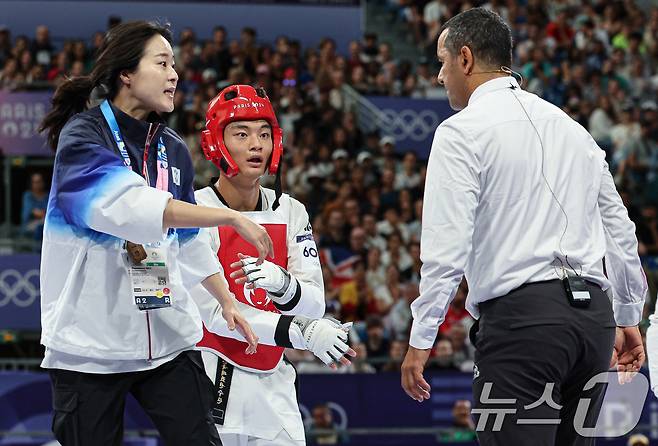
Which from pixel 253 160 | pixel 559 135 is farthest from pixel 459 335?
pixel 559 135

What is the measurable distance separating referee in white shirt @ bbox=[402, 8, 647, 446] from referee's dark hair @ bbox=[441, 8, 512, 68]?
0.02 metres

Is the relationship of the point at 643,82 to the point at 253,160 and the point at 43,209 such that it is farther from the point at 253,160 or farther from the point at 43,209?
the point at 253,160

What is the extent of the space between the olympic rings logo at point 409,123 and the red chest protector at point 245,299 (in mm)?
10399

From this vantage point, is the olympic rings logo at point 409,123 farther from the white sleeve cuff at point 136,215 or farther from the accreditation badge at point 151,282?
the white sleeve cuff at point 136,215

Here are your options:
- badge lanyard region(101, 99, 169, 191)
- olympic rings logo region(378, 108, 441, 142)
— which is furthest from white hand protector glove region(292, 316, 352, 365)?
olympic rings logo region(378, 108, 441, 142)

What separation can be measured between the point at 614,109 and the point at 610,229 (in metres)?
12.2

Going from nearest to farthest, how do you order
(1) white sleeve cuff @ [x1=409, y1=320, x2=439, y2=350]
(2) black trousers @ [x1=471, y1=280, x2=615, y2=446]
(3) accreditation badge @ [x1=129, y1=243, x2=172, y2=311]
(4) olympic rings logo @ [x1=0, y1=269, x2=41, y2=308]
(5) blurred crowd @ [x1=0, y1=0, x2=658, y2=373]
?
(2) black trousers @ [x1=471, y1=280, x2=615, y2=446], (1) white sleeve cuff @ [x1=409, y1=320, x2=439, y2=350], (3) accreditation badge @ [x1=129, y1=243, x2=172, y2=311], (4) olympic rings logo @ [x1=0, y1=269, x2=41, y2=308], (5) blurred crowd @ [x1=0, y1=0, x2=658, y2=373]

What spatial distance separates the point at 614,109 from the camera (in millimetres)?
15930

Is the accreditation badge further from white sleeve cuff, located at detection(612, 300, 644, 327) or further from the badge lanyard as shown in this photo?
white sleeve cuff, located at detection(612, 300, 644, 327)

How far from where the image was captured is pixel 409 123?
15.4 meters

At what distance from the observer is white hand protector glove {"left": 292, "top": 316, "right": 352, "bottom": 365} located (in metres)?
4.79

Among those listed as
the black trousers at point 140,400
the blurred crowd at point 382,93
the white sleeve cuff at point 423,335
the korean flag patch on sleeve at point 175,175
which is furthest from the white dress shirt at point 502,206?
the blurred crowd at point 382,93

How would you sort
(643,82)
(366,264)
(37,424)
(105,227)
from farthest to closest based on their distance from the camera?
(643,82), (366,264), (37,424), (105,227)

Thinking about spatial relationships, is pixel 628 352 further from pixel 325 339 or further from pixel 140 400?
pixel 140 400
